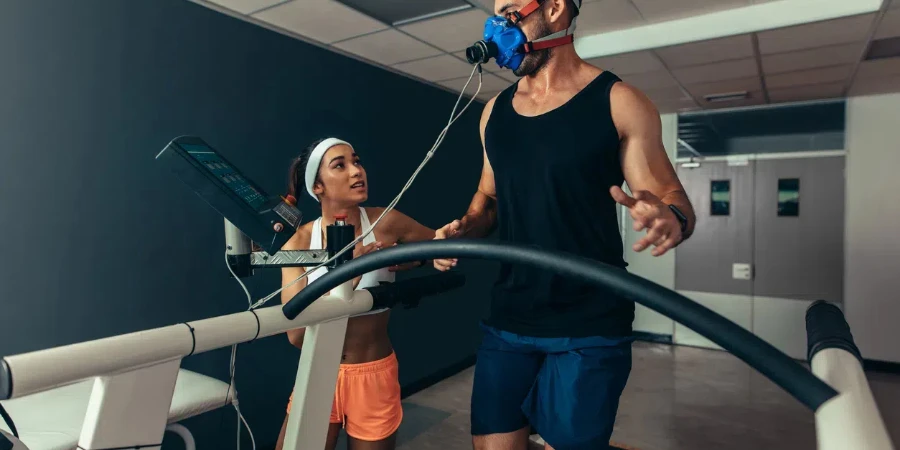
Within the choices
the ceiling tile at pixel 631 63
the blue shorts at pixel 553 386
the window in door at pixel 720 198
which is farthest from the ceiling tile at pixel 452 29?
the window in door at pixel 720 198

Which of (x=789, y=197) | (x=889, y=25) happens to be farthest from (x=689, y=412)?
(x=789, y=197)

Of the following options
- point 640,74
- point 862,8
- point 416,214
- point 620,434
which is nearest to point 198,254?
point 416,214

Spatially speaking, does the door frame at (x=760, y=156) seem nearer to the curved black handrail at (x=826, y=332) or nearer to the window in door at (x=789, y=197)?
the window in door at (x=789, y=197)

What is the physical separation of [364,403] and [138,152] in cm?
151

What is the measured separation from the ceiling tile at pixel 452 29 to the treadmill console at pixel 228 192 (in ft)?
6.26

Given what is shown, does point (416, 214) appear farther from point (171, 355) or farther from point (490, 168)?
point (171, 355)

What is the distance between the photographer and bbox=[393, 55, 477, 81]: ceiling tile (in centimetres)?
360

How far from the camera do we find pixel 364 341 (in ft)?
5.94

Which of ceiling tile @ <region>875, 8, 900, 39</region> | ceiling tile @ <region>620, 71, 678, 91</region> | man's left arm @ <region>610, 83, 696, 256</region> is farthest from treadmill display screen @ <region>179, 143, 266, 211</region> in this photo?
ceiling tile @ <region>620, 71, 678, 91</region>

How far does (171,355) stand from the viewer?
76cm

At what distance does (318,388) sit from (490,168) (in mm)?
603

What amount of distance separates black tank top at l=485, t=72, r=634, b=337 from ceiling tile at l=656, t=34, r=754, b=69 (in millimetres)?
2548

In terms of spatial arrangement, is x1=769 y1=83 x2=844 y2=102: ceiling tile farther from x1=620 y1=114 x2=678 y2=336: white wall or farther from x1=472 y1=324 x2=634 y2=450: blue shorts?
x1=472 y1=324 x2=634 y2=450: blue shorts

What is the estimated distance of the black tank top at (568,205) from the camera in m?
1.02
